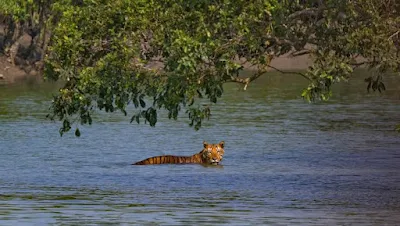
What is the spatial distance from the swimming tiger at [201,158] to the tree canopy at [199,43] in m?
6.56

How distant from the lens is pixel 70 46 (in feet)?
88.2

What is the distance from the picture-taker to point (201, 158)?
3412 centimetres

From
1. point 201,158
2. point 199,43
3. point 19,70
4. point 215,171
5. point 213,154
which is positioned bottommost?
point 215,171

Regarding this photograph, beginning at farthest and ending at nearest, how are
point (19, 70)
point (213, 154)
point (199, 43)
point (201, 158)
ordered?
point (19, 70) → point (201, 158) → point (213, 154) → point (199, 43)

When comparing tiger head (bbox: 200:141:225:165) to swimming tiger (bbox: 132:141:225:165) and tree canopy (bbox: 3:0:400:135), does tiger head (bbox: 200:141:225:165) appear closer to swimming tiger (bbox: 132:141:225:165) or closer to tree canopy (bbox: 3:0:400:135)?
swimming tiger (bbox: 132:141:225:165)

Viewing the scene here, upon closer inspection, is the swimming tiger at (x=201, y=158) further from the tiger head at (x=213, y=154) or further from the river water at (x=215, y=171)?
the river water at (x=215, y=171)

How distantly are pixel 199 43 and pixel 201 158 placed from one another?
9.23 metres

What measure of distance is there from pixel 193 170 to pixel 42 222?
918 centimetres

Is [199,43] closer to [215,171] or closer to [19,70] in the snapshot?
[215,171]

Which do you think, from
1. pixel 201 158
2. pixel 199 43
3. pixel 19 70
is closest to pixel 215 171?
pixel 201 158

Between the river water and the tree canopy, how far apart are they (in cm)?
215

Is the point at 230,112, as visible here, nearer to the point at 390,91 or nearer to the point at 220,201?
the point at 390,91

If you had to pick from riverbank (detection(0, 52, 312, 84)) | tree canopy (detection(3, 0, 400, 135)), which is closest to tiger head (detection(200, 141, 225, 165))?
tree canopy (detection(3, 0, 400, 135))

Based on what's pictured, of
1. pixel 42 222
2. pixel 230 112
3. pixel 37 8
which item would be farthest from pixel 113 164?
pixel 37 8
